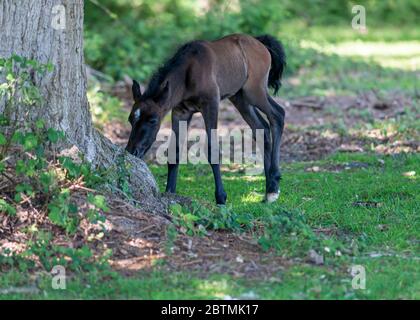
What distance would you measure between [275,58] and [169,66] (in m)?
1.74

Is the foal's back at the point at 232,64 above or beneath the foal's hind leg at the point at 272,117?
above

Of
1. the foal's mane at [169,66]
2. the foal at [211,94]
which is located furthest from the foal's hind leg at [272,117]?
the foal's mane at [169,66]

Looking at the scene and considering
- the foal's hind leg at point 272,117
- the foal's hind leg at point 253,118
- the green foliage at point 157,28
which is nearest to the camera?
the foal's hind leg at point 272,117

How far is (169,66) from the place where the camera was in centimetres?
944

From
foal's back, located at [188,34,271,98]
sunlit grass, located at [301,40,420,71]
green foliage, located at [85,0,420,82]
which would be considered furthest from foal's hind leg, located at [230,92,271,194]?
sunlit grass, located at [301,40,420,71]

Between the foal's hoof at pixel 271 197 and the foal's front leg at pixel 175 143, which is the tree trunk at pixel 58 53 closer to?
the foal's front leg at pixel 175 143

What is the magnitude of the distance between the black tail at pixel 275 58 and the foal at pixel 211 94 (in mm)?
203

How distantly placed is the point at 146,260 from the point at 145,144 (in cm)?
263

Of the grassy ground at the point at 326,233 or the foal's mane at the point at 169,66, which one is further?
the foal's mane at the point at 169,66

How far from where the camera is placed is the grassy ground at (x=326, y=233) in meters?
6.36

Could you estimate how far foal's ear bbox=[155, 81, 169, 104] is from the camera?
9197mm

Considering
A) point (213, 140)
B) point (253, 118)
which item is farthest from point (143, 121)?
point (253, 118)

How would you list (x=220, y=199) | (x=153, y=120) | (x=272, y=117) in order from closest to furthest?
(x=220, y=199), (x=153, y=120), (x=272, y=117)

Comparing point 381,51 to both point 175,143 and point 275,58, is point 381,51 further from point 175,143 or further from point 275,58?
point 175,143
